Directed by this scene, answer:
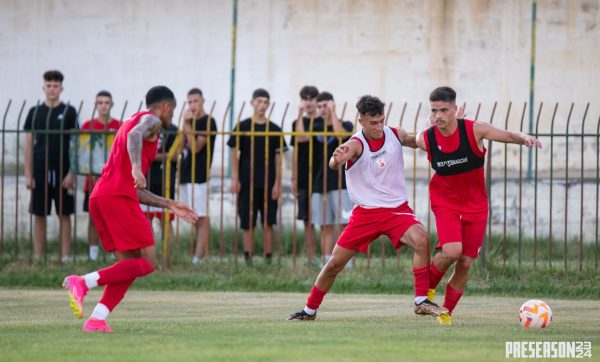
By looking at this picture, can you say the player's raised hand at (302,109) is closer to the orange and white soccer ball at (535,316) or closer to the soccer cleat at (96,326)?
the orange and white soccer ball at (535,316)

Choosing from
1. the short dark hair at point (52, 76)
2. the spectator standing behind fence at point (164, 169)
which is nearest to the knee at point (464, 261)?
the spectator standing behind fence at point (164, 169)

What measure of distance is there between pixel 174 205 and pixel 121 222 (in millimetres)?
461

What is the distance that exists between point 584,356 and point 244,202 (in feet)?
28.1

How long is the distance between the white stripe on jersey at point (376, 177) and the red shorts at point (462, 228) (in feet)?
1.44

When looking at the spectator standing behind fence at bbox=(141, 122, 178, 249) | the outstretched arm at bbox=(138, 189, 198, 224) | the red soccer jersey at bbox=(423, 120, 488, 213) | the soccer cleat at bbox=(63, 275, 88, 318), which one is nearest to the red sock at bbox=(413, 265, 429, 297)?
the red soccer jersey at bbox=(423, 120, 488, 213)

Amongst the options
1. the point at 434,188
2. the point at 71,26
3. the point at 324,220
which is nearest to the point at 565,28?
the point at 324,220

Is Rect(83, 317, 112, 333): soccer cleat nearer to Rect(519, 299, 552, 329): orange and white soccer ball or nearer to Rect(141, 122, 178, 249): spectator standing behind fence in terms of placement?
Rect(519, 299, 552, 329): orange and white soccer ball

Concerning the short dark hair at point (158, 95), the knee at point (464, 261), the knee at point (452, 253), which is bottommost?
the knee at point (464, 261)

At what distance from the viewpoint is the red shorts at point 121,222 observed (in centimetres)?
1027

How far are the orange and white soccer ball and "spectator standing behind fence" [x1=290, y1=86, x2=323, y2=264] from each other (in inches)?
227

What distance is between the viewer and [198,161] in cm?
1694

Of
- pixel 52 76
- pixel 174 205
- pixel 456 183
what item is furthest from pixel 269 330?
pixel 52 76

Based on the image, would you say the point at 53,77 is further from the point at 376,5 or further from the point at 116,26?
the point at 376,5

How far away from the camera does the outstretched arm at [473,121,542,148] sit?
1095 cm
